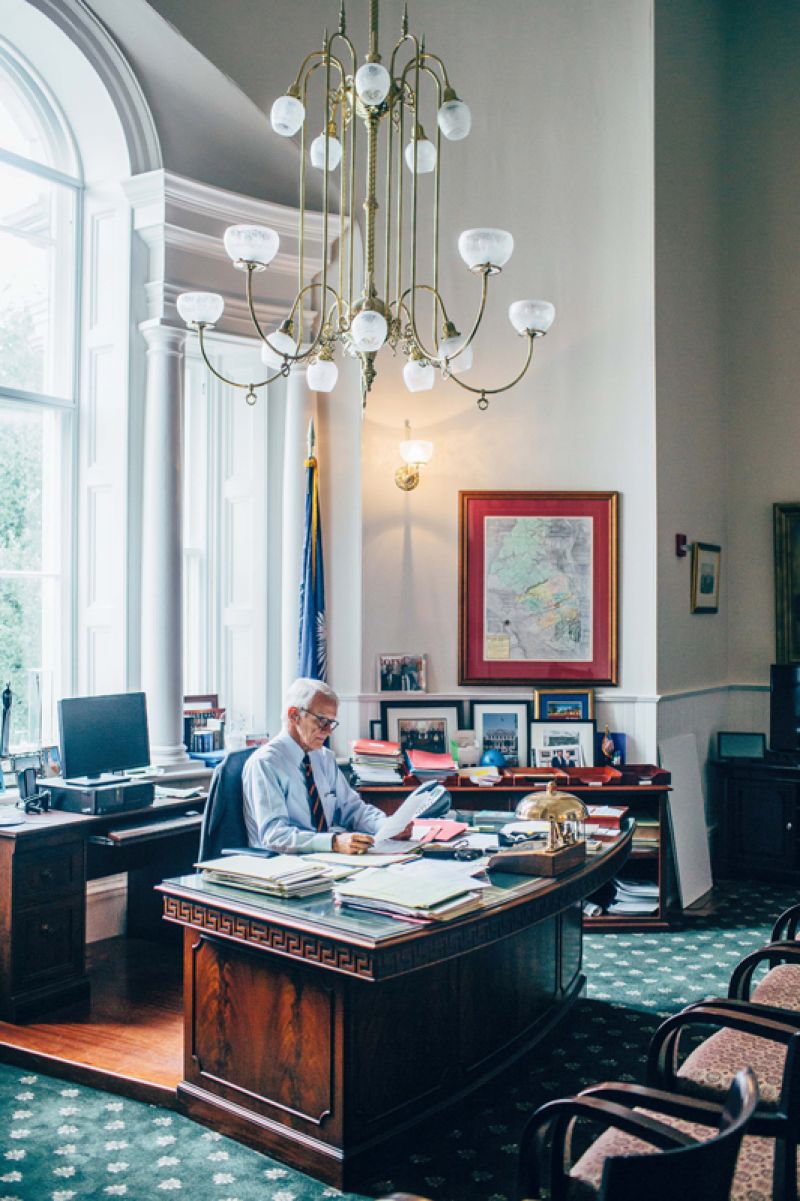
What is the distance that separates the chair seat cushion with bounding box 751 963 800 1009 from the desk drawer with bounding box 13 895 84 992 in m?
2.76

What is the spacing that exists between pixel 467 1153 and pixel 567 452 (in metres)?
4.12

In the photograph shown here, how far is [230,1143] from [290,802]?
1231mm

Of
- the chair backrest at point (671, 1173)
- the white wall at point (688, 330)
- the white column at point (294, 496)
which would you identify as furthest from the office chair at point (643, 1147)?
the white wall at point (688, 330)

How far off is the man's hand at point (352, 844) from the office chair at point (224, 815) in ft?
1.27

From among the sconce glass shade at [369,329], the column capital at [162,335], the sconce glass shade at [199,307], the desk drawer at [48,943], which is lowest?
the desk drawer at [48,943]

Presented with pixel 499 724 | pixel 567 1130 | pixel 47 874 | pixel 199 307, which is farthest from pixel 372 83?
pixel 499 724

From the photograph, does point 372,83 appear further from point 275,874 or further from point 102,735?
point 102,735

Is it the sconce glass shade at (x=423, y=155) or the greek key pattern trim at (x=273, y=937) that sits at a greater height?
the sconce glass shade at (x=423, y=155)

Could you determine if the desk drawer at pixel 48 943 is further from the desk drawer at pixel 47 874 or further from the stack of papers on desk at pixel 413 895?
the stack of papers on desk at pixel 413 895

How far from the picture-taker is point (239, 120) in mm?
5738

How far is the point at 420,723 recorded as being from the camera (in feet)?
19.9

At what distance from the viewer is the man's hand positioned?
12.0ft

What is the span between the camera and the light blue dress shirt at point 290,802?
151 inches

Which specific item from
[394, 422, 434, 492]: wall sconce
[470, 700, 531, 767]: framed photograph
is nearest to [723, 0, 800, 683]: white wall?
[470, 700, 531, 767]: framed photograph
